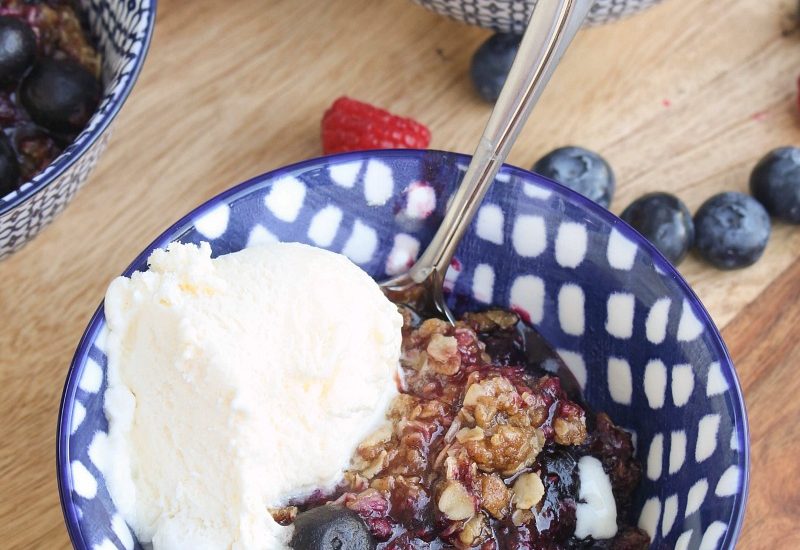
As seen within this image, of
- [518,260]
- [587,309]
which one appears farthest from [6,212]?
[587,309]

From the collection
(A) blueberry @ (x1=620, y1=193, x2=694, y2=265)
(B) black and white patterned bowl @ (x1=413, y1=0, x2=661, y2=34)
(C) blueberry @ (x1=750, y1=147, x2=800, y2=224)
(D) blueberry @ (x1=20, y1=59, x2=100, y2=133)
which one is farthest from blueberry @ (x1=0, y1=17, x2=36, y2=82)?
(C) blueberry @ (x1=750, y1=147, x2=800, y2=224)

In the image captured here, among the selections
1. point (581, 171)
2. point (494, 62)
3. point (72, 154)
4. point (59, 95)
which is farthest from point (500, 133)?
point (59, 95)

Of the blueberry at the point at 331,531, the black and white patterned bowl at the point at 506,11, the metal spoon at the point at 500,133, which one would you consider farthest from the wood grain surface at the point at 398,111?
the blueberry at the point at 331,531

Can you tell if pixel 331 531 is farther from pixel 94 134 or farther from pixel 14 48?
pixel 14 48

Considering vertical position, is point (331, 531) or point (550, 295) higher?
point (331, 531)

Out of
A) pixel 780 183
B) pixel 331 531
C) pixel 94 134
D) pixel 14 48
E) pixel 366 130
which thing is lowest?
pixel 780 183

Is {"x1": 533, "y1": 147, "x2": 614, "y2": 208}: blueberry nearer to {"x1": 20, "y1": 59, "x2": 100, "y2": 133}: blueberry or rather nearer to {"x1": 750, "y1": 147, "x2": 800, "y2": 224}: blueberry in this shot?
{"x1": 750, "y1": 147, "x2": 800, "y2": 224}: blueberry
